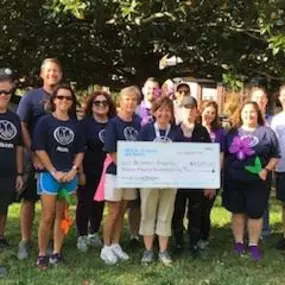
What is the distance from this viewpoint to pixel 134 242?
794cm

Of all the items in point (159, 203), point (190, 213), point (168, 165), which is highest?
point (168, 165)

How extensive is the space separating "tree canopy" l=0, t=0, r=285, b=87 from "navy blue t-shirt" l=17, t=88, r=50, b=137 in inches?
67.9

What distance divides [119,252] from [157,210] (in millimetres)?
607

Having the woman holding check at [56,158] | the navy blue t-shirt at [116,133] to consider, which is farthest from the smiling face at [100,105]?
the woman holding check at [56,158]

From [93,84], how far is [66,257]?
924cm

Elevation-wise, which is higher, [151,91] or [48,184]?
[151,91]

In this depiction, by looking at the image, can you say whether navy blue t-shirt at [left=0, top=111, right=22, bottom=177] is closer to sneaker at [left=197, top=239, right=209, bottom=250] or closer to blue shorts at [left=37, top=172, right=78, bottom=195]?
blue shorts at [left=37, top=172, right=78, bottom=195]

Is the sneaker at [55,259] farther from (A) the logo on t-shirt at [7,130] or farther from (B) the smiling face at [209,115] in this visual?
(B) the smiling face at [209,115]

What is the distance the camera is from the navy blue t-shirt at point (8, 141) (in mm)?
6676

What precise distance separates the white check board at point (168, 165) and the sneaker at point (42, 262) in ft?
3.33

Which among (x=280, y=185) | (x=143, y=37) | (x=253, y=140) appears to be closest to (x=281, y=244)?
(x=280, y=185)

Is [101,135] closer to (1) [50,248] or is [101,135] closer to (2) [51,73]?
(2) [51,73]

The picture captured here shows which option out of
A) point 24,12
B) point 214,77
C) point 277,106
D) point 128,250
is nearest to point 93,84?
point 214,77

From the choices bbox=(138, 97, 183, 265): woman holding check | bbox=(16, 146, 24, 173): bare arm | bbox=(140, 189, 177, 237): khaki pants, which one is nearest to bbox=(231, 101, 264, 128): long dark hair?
bbox=(138, 97, 183, 265): woman holding check
